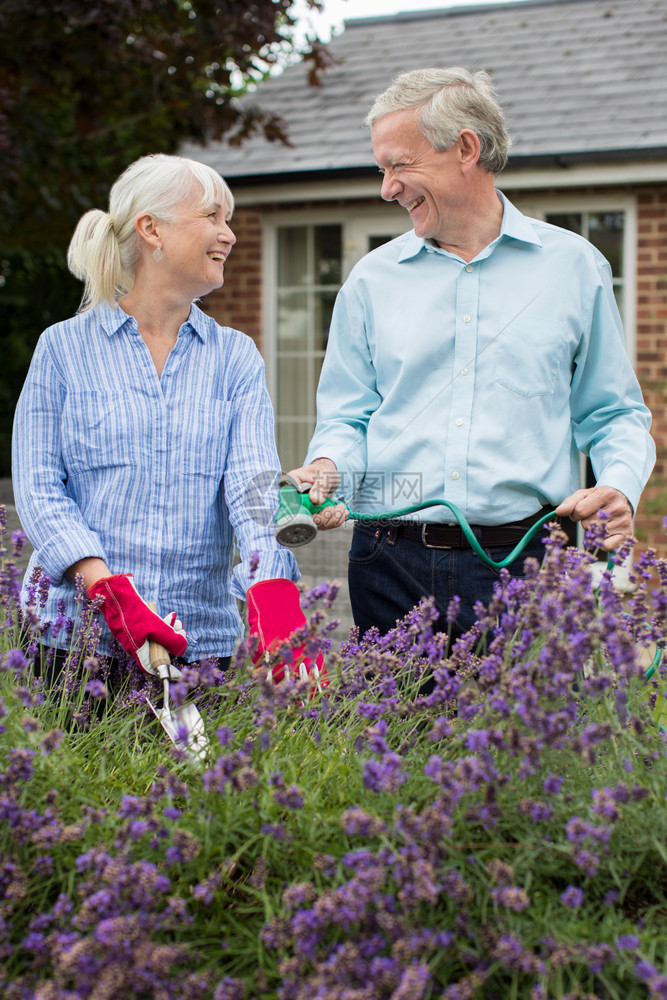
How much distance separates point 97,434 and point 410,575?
0.85 m

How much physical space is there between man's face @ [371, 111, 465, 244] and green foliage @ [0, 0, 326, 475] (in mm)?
4995

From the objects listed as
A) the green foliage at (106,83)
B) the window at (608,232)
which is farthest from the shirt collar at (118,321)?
the window at (608,232)

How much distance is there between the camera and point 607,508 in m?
2.35

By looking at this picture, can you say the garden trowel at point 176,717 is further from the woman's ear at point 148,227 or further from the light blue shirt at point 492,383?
the woman's ear at point 148,227

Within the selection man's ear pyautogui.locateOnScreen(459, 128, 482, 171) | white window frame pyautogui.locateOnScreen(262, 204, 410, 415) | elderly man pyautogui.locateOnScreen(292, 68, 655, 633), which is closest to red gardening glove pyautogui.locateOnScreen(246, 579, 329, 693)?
elderly man pyautogui.locateOnScreen(292, 68, 655, 633)

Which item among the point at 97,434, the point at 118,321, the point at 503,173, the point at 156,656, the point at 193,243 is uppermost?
the point at 503,173

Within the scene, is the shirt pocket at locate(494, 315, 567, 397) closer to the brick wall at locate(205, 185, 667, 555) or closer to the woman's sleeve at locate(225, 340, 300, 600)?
the woman's sleeve at locate(225, 340, 300, 600)

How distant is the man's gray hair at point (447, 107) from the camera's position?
251 cm

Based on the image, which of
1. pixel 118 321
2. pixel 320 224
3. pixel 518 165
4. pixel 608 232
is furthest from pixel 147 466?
pixel 320 224

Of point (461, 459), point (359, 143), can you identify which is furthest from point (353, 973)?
point (359, 143)

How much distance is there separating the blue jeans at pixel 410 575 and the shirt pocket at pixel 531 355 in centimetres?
39

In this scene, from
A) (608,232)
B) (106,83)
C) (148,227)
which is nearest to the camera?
(148,227)

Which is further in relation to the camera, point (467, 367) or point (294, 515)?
point (467, 367)

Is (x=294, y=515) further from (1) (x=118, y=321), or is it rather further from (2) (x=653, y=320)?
(2) (x=653, y=320)
